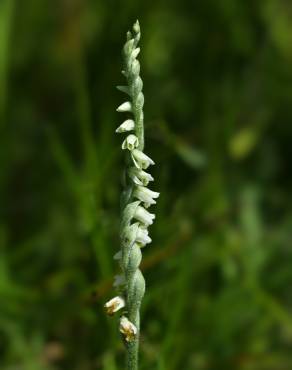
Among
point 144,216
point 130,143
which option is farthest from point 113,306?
point 130,143

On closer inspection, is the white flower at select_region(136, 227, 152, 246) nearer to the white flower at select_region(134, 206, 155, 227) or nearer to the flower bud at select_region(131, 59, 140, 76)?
the white flower at select_region(134, 206, 155, 227)

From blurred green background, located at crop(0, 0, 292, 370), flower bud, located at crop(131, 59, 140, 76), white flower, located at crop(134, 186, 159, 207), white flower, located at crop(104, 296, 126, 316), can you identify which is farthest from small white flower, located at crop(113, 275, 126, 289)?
flower bud, located at crop(131, 59, 140, 76)

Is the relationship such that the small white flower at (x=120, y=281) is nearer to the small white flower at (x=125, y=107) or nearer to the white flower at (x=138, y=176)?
the white flower at (x=138, y=176)

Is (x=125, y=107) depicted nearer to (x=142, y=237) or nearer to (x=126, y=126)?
(x=126, y=126)

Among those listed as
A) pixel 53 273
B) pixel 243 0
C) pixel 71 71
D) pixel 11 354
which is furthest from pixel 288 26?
pixel 11 354

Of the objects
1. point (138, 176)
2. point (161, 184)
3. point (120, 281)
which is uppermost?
point (161, 184)
